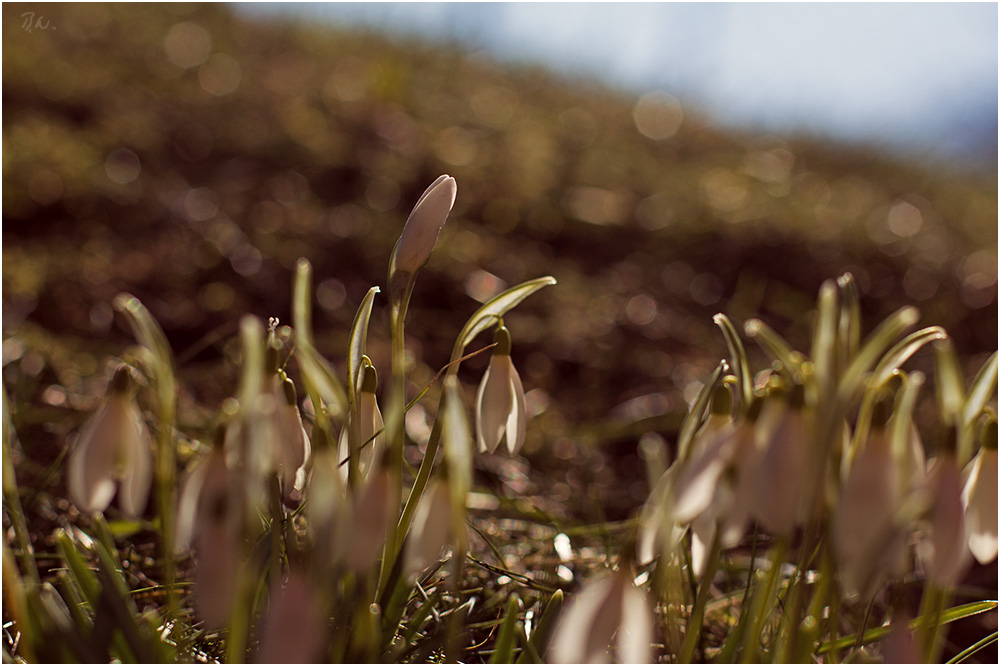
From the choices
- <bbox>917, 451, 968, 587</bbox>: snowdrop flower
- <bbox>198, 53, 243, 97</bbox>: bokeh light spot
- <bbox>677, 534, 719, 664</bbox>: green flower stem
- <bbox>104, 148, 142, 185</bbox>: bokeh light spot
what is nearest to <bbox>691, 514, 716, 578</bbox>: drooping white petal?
<bbox>677, 534, 719, 664</bbox>: green flower stem

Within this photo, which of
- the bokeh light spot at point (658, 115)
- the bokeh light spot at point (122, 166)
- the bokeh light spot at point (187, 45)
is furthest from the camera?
the bokeh light spot at point (658, 115)

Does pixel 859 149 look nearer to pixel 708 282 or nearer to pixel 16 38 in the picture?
pixel 708 282

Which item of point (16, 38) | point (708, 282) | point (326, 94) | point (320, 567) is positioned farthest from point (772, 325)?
point (16, 38)

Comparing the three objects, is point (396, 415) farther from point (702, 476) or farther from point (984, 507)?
point (984, 507)

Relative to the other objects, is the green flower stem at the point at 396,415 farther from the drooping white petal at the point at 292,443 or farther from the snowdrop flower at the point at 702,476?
the snowdrop flower at the point at 702,476

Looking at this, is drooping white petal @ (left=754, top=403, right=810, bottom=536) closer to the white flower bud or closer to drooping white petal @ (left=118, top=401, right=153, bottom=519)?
the white flower bud

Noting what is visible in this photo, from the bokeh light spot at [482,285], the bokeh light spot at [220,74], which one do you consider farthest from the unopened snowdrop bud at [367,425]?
the bokeh light spot at [220,74]

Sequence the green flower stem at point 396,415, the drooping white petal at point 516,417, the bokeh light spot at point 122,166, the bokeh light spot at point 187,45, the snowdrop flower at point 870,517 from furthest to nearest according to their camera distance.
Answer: the bokeh light spot at point 187,45, the bokeh light spot at point 122,166, the drooping white petal at point 516,417, the green flower stem at point 396,415, the snowdrop flower at point 870,517
